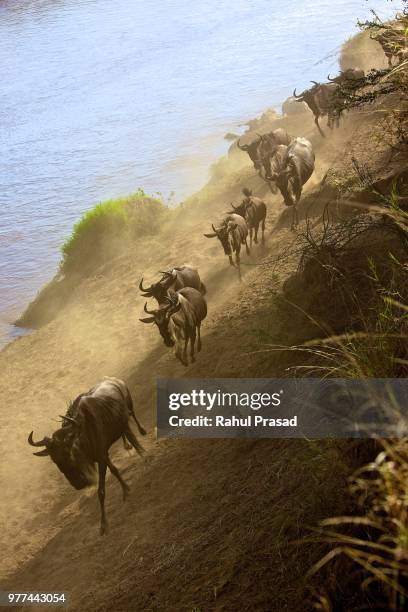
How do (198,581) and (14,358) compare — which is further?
(14,358)

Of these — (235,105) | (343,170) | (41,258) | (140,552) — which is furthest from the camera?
(235,105)

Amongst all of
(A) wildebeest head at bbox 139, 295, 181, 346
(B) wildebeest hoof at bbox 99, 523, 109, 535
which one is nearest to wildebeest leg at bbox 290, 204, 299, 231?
(A) wildebeest head at bbox 139, 295, 181, 346

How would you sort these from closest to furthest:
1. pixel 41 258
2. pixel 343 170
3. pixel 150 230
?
pixel 343 170 < pixel 150 230 < pixel 41 258

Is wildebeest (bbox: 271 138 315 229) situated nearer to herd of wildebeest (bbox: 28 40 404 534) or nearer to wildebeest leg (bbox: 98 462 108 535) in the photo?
herd of wildebeest (bbox: 28 40 404 534)

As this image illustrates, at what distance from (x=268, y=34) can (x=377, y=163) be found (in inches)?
1764

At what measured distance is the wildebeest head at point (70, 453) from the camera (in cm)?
785

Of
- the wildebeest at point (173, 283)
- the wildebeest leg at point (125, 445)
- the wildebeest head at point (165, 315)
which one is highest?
the wildebeest head at point (165, 315)

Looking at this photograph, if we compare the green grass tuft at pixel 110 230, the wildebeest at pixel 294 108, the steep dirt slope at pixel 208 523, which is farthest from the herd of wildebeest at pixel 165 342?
the wildebeest at pixel 294 108

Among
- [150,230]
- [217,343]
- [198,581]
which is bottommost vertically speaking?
[150,230]

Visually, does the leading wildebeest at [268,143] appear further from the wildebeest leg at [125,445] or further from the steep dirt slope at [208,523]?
the wildebeest leg at [125,445]

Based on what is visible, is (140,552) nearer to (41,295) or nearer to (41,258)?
(41,295)

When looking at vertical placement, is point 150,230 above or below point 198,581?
below

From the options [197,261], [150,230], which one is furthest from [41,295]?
[197,261]

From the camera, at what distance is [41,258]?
31844 millimetres
